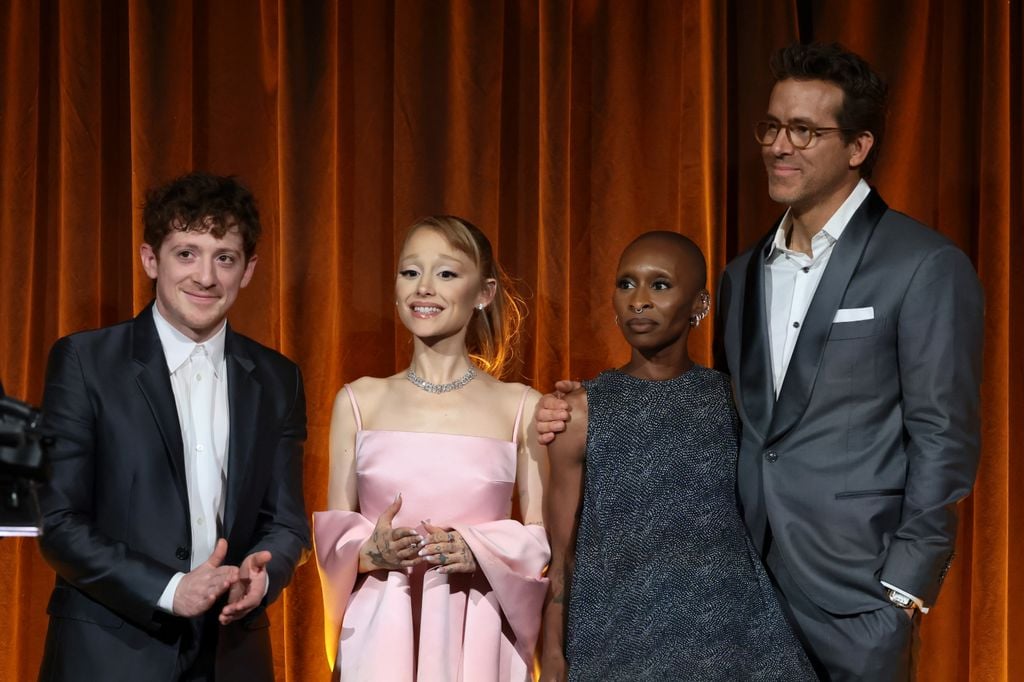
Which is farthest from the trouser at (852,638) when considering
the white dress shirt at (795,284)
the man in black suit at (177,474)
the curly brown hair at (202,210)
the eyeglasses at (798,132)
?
the curly brown hair at (202,210)

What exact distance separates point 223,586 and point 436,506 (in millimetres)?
558

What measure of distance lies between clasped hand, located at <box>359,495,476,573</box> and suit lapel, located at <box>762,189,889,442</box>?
0.74 metres

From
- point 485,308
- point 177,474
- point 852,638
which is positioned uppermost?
point 485,308

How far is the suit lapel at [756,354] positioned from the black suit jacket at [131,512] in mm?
1091

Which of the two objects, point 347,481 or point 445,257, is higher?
point 445,257

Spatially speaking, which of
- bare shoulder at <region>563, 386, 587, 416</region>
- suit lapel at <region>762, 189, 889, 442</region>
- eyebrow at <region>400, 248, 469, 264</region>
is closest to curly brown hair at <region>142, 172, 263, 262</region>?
eyebrow at <region>400, 248, 469, 264</region>

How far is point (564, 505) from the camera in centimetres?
268

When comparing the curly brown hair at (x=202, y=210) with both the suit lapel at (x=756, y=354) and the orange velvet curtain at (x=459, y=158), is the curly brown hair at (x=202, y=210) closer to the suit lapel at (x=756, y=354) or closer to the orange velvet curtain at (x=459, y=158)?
the orange velvet curtain at (x=459, y=158)

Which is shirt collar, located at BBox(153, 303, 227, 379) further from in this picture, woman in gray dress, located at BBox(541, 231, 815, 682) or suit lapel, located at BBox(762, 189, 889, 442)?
suit lapel, located at BBox(762, 189, 889, 442)

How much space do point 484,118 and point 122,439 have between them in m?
1.52

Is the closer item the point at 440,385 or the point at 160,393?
the point at 160,393

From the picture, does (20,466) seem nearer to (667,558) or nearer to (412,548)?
(412,548)

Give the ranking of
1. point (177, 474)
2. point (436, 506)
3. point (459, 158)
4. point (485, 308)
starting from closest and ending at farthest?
point (177, 474)
point (436, 506)
point (485, 308)
point (459, 158)

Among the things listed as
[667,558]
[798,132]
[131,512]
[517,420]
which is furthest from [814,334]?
[131,512]
